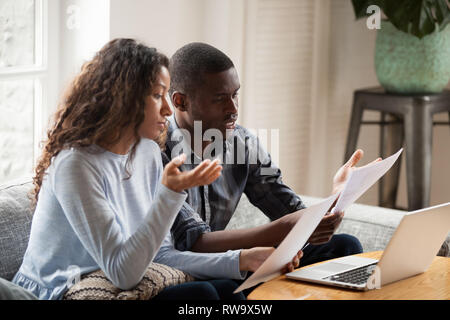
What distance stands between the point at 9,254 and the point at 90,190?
1.25 feet

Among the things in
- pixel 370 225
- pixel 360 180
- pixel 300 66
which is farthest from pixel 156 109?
pixel 300 66

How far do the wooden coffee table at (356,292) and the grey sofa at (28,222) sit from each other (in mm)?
454

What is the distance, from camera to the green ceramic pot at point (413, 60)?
9.39 feet

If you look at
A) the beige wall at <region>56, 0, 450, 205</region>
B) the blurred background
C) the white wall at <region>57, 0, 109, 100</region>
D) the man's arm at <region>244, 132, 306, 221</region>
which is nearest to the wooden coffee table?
the man's arm at <region>244, 132, 306, 221</region>

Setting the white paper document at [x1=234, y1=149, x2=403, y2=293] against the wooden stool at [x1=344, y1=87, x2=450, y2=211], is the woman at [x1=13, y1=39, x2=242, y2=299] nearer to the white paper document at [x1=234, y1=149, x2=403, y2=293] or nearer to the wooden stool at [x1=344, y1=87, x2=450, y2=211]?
the white paper document at [x1=234, y1=149, x2=403, y2=293]

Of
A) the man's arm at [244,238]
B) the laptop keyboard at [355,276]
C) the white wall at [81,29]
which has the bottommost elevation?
the laptop keyboard at [355,276]

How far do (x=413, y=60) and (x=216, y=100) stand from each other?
1.38 metres

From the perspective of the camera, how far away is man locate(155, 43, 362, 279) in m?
1.57

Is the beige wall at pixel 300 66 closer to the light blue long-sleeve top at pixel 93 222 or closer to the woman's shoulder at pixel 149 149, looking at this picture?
the woman's shoulder at pixel 149 149

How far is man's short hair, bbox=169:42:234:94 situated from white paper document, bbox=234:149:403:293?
1.48 feet

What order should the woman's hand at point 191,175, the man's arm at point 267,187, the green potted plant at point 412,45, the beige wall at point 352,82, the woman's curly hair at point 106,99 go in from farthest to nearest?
the beige wall at point 352,82, the green potted plant at point 412,45, the man's arm at point 267,187, the woman's curly hair at point 106,99, the woman's hand at point 191,175

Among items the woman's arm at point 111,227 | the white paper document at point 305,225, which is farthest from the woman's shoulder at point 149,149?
the white paper document at point 305,225
